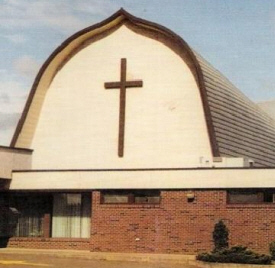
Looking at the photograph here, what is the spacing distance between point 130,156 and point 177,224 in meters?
5.55

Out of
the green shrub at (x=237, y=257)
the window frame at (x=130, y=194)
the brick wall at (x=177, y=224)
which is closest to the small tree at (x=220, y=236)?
the brick wall at (x=177, y=224)

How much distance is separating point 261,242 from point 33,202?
10380 mm

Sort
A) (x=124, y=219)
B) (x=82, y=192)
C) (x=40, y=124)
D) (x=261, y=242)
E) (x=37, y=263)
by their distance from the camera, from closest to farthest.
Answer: (x=37, y=263)
(x=261, y=242)
(x=124, y=219)
(x=82, y=192)
(x=40, y=124)

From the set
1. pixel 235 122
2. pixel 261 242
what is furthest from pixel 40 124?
pixel 261 242

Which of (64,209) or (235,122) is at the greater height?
(235,122)

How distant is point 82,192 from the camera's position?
27.0m

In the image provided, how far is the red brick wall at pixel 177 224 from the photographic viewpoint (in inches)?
938

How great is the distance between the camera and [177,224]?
2469 centimetres

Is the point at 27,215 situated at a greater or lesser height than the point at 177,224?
greater

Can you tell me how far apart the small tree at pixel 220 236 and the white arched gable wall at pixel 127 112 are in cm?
479

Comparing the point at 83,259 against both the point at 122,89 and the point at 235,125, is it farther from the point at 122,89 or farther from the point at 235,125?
the point at 235,125

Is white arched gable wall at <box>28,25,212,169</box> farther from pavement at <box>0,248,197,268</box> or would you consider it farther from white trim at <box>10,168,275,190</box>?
pavement at <box>0,248,197,268</box>

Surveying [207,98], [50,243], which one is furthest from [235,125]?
[50,243]

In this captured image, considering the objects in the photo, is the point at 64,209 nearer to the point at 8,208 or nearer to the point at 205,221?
the point at 8,208
